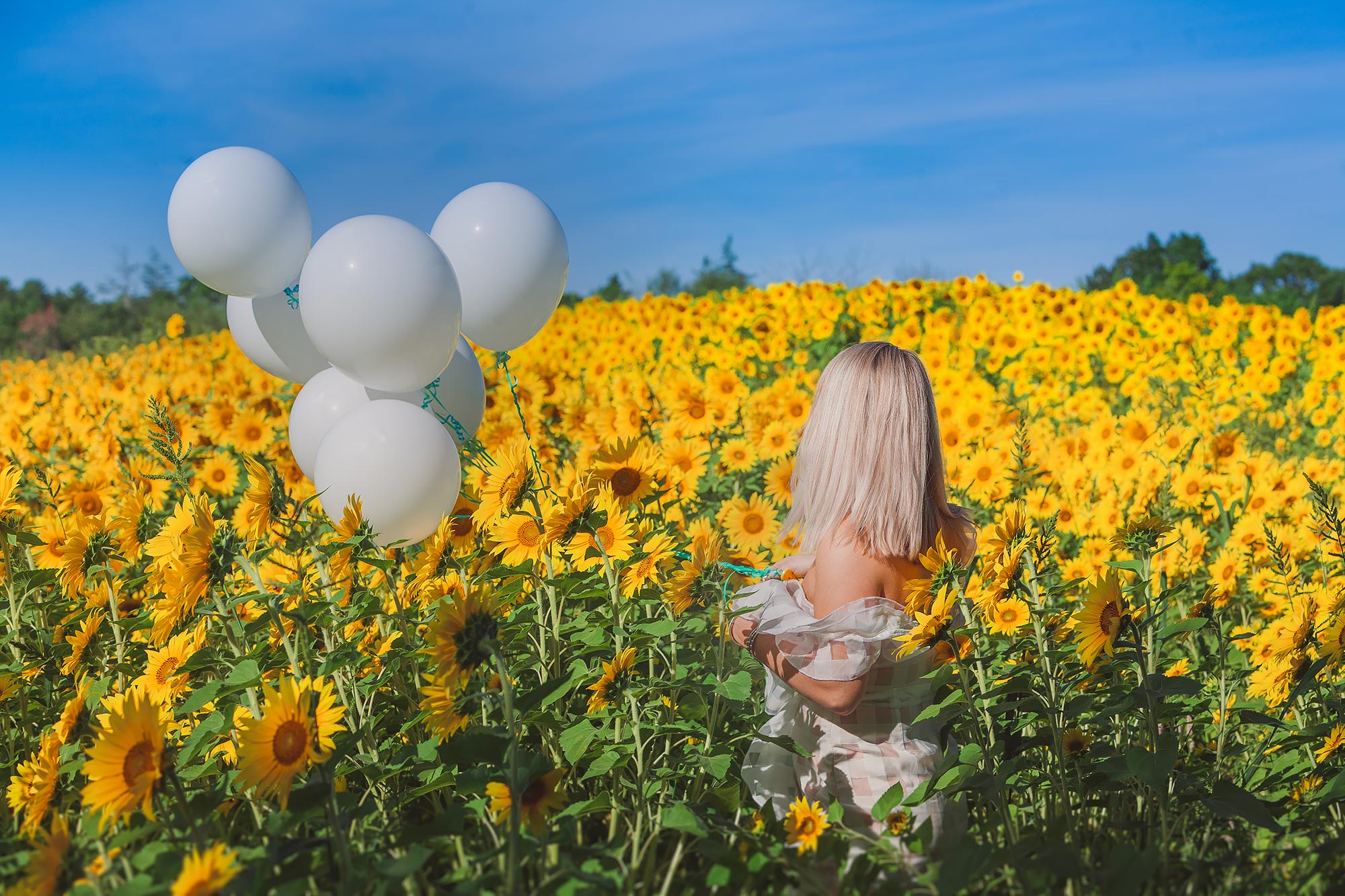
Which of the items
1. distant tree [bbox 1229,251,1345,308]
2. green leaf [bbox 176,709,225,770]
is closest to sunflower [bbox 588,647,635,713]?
green leaf [bbox 176,709,225,770]

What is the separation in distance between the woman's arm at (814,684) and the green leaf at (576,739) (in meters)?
0.37

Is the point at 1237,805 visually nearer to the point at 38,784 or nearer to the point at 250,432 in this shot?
the point at 38,784

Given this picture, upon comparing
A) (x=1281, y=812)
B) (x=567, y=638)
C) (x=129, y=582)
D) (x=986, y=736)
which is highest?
(x=129, y=582)

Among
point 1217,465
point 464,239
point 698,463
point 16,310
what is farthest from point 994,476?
point 16,310

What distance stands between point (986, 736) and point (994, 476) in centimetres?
203

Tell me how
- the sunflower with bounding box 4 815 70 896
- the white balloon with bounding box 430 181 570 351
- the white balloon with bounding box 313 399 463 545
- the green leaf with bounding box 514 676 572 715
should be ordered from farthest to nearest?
1. the white balloon with bounding box 430 181 570 351
2. the white balloon with bounding box 313 399 463 545
3. the green leaf with bounding box 514 676 572 715
4. the sunflower with bounding box 4 815 70 896

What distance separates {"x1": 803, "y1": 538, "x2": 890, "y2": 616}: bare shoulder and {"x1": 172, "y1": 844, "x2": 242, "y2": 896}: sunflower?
1.16 metres

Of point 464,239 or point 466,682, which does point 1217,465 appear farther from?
point 466,682

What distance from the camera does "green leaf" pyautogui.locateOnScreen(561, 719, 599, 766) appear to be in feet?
6.33

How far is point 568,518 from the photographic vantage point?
1903mm

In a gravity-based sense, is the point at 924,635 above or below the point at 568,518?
below

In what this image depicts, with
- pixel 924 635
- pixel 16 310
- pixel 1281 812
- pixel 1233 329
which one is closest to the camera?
pixel 924 635

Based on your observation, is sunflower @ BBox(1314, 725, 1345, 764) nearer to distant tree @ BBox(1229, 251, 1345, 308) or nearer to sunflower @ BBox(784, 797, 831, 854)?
sunflower @ BBox(784, 797, 831, 854)

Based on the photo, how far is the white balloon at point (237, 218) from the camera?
2832 millimetres
